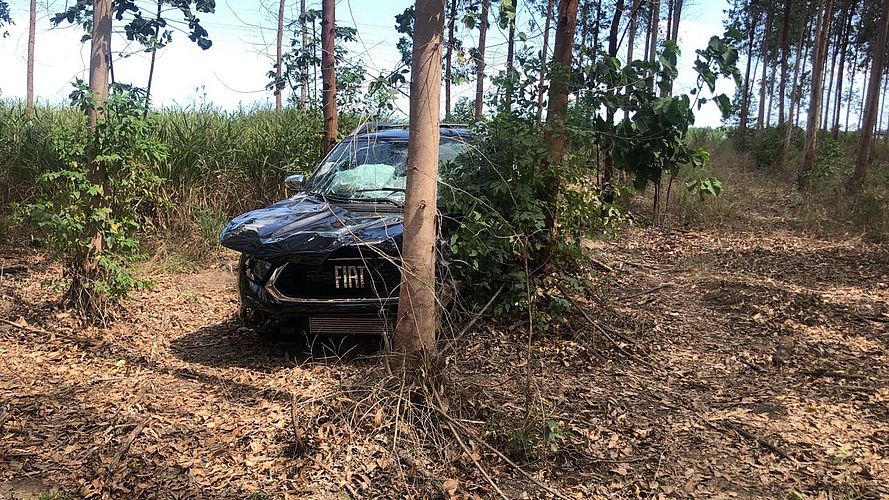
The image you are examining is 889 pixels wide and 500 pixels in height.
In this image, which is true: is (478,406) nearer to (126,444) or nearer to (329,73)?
(126,444)

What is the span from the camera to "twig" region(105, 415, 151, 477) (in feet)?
9.78

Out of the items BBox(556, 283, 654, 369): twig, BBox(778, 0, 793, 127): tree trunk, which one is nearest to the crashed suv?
BBox(556, 283, 654, 369): twig

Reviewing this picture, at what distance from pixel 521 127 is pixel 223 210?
17.5 feet

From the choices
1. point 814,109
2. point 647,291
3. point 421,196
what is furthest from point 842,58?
point 421,196

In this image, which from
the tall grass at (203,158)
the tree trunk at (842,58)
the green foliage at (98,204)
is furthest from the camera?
the tree trunk at (842,58)

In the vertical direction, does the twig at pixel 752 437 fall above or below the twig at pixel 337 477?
above

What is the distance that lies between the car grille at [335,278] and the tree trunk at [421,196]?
30.1 inches

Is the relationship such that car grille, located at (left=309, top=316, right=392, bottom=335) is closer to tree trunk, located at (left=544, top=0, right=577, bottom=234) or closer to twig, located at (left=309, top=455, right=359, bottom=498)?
twig, located at (left=309, top=455, right=359, bottom=498)

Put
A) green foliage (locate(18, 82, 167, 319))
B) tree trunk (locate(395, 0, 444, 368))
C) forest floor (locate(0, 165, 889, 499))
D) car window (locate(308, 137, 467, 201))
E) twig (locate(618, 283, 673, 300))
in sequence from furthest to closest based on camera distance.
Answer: twig (locate(618, 283, 673, 300))
car window (locate(308, 137, 467, 201))
green foliage (locate(18, 82, 167, 319))
tree trunk (locate(395, 0, 444, 368))
forest floor (locate(0, 165, 889, 499))

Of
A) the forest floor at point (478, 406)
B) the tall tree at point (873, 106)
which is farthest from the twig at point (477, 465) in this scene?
the tall tree at point (873, 106)

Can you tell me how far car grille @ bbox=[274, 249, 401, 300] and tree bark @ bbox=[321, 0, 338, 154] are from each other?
3760 mm

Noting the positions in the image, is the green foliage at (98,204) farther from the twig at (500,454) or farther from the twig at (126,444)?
the twig at (500,454)

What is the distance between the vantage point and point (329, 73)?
311 inches

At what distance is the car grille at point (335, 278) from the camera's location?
13.8 ft
